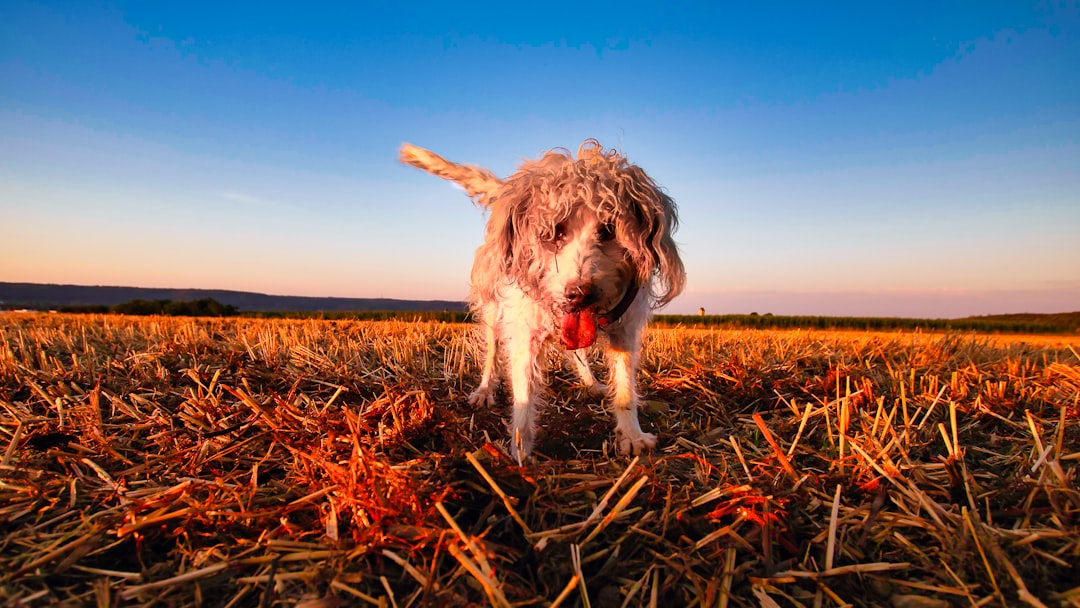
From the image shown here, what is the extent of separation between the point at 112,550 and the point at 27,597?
31 cm

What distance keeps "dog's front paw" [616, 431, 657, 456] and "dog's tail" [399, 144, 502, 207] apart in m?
2.42

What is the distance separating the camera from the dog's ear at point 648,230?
309 cm

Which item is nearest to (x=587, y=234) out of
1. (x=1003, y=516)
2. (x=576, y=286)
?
(x=576, y=286)

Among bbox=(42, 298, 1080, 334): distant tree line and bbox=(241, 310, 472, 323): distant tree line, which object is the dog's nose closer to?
bbox=(241, 310, 472, 323): distant tree line

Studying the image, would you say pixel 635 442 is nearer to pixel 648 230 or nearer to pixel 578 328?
pixel 578 328

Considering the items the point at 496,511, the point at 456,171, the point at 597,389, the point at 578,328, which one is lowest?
the point at 496,511

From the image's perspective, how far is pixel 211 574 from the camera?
5.68 ft

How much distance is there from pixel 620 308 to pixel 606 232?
516 millimetres

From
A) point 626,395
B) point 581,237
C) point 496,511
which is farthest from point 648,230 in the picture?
point 496,511

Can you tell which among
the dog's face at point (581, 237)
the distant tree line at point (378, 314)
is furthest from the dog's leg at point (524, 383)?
the distant tree line at point (378, 314)

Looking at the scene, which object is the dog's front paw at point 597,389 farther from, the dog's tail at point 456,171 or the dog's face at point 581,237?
the dog's tail at point 456,171

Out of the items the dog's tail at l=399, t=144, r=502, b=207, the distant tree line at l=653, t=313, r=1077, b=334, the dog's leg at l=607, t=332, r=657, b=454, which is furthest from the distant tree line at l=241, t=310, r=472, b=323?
the dog's leg at l=607, t=332, r=657, b=454

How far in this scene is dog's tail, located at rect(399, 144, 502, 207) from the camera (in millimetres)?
4816

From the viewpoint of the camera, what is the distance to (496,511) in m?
2.06
